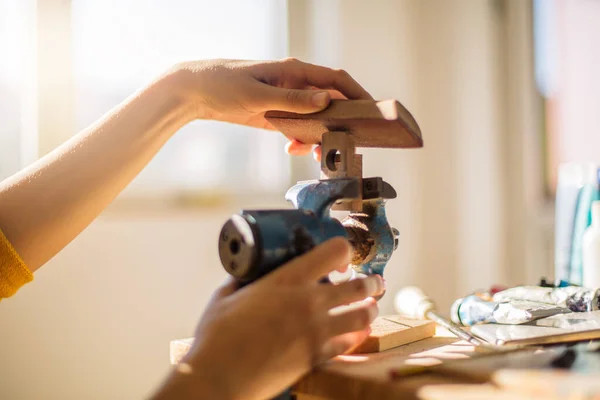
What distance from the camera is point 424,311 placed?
36.1 inches

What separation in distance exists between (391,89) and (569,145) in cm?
111

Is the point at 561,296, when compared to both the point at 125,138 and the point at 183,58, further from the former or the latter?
the point at 183,58

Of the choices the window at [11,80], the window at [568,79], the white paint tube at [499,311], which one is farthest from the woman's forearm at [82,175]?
the window at [568,79]

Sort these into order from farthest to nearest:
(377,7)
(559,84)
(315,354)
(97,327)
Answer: (559,84) → (377,7) → (97,327) → (315,354)

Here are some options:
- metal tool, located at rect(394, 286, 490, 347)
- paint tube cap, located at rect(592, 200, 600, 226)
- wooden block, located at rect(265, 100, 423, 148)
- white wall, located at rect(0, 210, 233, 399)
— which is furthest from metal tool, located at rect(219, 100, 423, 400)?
white wall, located at rect(0, 210, 233, 399)

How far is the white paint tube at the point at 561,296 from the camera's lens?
817mm

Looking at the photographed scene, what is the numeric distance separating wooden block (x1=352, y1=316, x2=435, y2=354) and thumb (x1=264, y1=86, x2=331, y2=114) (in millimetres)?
297

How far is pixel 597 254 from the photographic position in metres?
1.00

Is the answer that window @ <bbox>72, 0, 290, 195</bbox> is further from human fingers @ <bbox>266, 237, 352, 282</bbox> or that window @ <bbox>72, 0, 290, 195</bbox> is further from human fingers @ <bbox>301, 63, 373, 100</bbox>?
human fingers @ <bbox>266, 237, 352, 282</bbox>

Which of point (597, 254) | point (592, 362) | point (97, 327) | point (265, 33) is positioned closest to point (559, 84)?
point (265, 33)

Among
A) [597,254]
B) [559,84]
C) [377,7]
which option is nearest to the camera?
[597,254]

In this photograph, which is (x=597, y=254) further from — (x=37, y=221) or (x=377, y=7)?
(x=377, y=7)

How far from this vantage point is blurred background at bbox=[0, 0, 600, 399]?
160 cm

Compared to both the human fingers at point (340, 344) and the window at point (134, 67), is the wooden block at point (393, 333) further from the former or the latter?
the window at point (134, 67)
